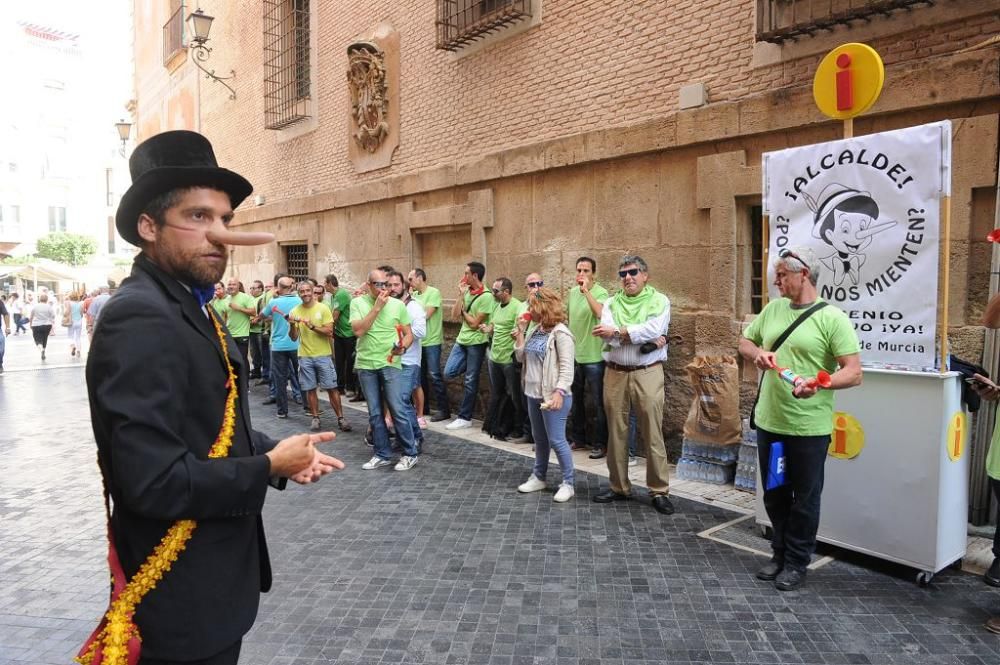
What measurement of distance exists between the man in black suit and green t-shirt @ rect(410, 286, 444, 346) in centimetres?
732

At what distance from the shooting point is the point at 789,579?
415 cm

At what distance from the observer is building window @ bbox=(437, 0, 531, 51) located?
28.7ft

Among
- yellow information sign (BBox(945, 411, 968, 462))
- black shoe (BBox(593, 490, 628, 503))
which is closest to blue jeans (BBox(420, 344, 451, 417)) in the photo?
black shoe (BBox(593, 490, 628, 503))

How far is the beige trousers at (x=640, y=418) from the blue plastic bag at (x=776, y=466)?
145 centimetres

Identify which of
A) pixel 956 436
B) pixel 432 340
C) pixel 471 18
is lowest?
pixel 956 436

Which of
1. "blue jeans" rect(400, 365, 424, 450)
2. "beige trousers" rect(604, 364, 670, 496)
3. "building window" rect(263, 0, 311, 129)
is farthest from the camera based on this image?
"building window" rect(263, 0, 311, 129)

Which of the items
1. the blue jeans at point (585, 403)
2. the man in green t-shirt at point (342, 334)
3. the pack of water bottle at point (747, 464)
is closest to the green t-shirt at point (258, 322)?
the man in green t-shirt at point (342, 334)

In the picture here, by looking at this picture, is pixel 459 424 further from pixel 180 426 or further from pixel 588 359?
pixel 180 426

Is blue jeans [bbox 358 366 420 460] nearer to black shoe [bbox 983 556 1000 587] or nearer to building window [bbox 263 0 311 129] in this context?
black shoe [bbox 983 556 1000 587]

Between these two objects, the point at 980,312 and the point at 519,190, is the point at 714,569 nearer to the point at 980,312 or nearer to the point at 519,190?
the point at 980,312

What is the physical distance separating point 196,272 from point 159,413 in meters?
0.42

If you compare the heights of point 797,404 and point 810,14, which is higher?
point 810,14

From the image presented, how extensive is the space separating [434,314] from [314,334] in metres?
1.58

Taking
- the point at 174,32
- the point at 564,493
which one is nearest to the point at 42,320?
the point at 174,32
